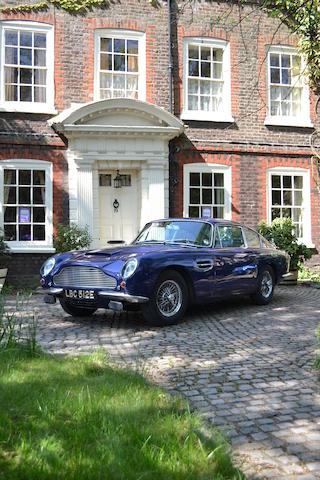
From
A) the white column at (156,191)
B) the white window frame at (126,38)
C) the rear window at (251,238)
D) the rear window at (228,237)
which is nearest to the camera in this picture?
the rear window at (228,237)

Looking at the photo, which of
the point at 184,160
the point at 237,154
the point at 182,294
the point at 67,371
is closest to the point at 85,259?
the point at 182,294

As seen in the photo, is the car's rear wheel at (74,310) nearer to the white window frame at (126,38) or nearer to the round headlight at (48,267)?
the round headlight at (48,267)

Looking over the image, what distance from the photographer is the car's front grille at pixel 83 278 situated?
6.26 meters

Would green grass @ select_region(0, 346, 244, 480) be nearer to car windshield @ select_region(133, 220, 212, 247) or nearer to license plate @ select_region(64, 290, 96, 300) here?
license plate @ select_region(64, 290, 96, 300)

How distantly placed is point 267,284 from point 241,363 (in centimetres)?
405

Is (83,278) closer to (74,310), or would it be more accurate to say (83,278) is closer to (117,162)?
(74,310)

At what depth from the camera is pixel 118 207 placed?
1248 centimetres

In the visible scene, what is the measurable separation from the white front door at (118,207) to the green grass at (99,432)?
8.62 meters

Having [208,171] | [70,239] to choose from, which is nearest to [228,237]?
[70,239]

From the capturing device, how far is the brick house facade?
39.0ft

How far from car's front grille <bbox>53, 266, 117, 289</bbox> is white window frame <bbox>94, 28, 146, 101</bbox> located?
273 inches

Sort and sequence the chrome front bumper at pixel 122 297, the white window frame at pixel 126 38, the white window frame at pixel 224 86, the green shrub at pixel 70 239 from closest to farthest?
the chrome front bumper at pixel 122 297 < the green shrub at pixel 70 239 < the white window frame at pixel 126 38 < the white window frame at pixel 224 86

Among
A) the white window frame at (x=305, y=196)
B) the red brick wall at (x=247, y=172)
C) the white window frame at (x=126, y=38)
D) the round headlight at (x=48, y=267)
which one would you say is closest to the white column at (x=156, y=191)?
the red brick wall at (x=247, y=172)

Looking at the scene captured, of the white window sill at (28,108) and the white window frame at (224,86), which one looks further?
the white window frame at (224,86)
